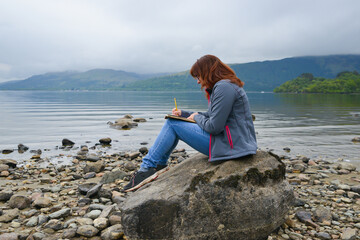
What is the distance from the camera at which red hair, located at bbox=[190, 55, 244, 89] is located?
214 inches

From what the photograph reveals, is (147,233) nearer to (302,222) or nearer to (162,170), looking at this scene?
(162,170)

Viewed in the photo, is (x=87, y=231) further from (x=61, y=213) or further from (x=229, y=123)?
(x=229, y=123)

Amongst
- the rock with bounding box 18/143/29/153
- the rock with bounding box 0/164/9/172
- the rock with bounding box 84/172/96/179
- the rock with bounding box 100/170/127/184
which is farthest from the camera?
the rock with bounding box 18/143/29/153

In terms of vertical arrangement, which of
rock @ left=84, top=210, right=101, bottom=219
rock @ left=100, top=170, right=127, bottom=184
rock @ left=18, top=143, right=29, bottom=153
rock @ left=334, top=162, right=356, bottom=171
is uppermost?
rock @ left=84, top=210, right=101, bottom=219

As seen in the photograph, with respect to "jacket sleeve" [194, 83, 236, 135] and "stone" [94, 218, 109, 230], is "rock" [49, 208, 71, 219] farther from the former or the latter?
"jacket sleeve" [194, 83, 236, 135]

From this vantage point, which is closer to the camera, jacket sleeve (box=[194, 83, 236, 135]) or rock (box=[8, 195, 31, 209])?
jacket sleeve (box=[194, 83, 236, 135])

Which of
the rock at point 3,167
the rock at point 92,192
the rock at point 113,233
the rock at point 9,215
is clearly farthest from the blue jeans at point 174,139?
the rock at point 3,167

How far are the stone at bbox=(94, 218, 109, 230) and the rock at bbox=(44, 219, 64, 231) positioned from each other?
72 centimetres

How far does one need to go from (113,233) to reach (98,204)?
1603 mm

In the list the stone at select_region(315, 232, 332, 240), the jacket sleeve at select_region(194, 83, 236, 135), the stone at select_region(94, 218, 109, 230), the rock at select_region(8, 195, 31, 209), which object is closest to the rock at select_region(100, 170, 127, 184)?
the rock at select_region(8, 195, 31, 209)

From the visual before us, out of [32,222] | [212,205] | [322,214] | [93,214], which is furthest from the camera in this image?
[322,214]

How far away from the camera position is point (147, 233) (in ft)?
15.5

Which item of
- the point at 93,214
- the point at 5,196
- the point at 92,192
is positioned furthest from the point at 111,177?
the point at 93,214

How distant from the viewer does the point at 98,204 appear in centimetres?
652
